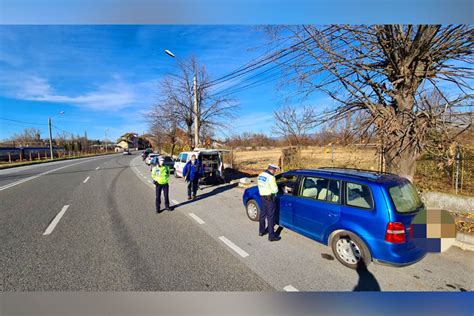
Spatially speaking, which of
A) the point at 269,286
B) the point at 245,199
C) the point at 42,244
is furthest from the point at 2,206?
the point at 269,286

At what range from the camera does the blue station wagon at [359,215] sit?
2824mm

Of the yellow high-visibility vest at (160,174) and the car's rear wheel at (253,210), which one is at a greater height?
the yellow high-visibility vest at (160,174)

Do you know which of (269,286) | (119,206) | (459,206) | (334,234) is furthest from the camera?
(119,206)

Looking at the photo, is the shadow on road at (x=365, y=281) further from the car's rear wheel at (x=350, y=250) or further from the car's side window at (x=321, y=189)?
the car's side window at (x=321, y=189)

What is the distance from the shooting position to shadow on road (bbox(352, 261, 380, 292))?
2.74 m

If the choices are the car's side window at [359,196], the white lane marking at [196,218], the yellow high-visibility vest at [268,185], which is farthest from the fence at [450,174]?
the white lane marking at [196,218]

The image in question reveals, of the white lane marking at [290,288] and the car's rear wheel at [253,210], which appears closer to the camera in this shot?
the white lane marking at [290,288]

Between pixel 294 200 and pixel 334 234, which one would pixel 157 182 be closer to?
pixel 294 200

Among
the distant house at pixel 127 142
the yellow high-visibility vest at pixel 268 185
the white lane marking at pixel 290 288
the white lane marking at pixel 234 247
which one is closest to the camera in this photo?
the white lane marking at pixel 290 288

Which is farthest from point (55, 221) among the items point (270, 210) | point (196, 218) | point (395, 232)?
point (395, 232)

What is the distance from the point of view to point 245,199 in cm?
555

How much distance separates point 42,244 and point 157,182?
272cm

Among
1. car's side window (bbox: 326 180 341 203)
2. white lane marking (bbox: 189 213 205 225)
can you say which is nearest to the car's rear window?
car's side window (bbox: 326 180 341 203)

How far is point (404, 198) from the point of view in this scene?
3.05m
